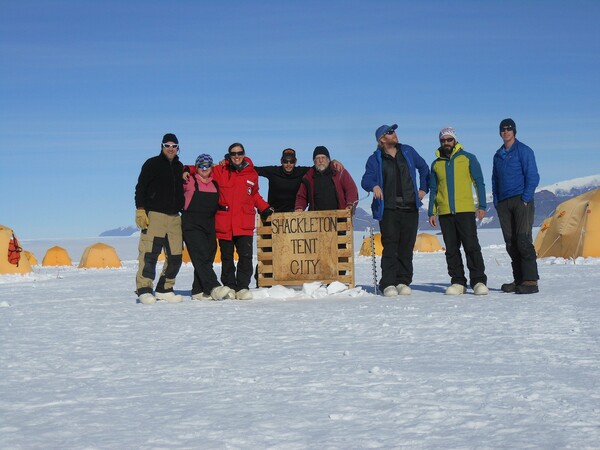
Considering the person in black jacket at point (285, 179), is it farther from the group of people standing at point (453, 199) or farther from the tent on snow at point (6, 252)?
the tent on snow at point (6, 252)

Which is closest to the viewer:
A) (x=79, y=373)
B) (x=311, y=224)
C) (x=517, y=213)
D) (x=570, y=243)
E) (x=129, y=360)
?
(x=79, y=373)

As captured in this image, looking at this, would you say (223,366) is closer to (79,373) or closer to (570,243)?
(79,373)

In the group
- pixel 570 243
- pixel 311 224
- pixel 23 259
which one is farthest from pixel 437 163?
pixel 23 259

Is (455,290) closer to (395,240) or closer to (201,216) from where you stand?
(395,240)

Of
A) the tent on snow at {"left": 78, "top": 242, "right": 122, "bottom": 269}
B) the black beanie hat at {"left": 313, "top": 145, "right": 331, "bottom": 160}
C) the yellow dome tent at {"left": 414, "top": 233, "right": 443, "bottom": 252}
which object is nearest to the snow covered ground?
the black beanie hat at {"left": 313, "top": 145, "right": 331, "bottom": 160}

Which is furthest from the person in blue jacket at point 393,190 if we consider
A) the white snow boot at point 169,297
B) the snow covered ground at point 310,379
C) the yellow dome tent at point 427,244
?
the yellow dome tent at point 427,244

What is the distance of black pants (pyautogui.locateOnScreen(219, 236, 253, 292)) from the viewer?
9602 mm

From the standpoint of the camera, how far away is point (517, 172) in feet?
30.1

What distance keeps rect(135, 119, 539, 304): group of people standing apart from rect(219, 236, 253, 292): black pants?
1cm

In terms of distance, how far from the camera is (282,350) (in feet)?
17.3

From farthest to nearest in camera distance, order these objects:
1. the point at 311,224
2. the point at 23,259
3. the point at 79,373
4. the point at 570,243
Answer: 1. the point at 23,259
2. the point at 570,243
3. the point at 311,224
4. the point at 79,373

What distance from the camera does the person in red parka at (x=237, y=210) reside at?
9.57m

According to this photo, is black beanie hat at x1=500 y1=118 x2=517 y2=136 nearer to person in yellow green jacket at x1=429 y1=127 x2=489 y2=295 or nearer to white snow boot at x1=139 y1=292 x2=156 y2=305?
person in yellow green jacket at x1=429 y1=127 x2=489 y2=295

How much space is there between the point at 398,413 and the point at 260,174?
7.17 metres
